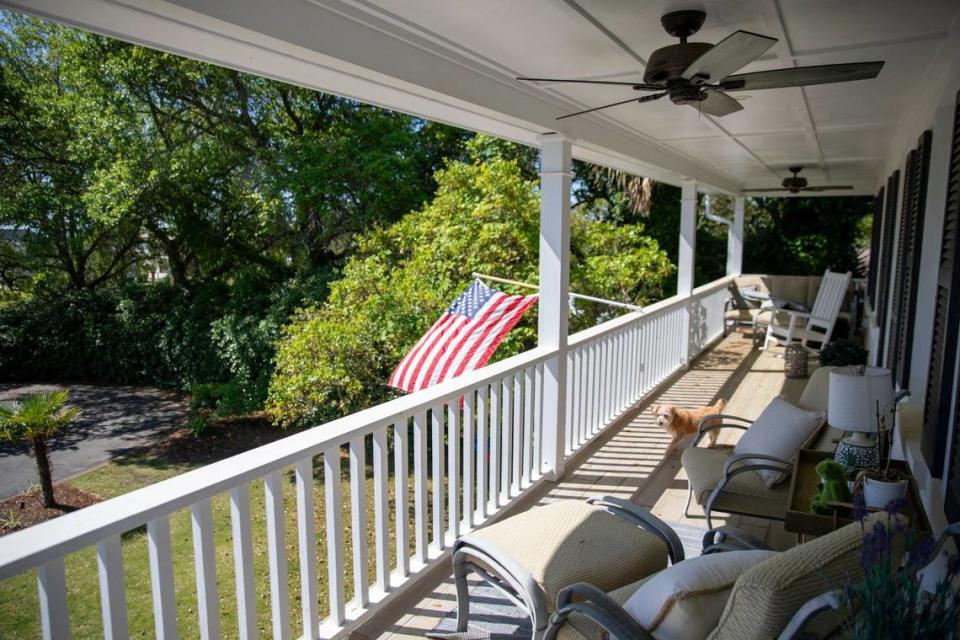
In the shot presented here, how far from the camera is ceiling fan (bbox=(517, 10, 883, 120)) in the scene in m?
2.24

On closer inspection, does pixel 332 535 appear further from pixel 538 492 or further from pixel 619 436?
pixel 619 436

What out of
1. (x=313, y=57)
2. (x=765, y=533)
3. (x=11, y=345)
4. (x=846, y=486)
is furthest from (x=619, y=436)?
(x=11, y=345)

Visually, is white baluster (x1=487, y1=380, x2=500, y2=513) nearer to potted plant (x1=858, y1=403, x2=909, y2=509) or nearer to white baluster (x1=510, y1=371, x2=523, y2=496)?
white baluster (x1=510, y1=371, x2=523, y2=496)

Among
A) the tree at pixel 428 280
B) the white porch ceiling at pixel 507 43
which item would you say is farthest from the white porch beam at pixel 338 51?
the tree at pixel 428 280

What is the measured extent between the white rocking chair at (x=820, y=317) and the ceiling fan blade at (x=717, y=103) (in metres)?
6.01

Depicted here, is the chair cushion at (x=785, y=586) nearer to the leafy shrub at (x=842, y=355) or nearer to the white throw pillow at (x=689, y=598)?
the white throw pillow at (x=689, y=598)

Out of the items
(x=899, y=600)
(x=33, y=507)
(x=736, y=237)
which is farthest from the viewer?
(x=736, y=237)

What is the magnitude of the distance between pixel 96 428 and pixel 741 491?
37.5 ft

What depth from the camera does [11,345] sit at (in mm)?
10617

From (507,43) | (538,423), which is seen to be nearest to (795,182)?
(538,423)

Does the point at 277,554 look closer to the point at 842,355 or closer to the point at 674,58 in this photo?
the point at 674,58

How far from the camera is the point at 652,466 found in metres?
4.50

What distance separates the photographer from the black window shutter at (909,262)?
11.3 ft

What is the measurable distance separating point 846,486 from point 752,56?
155cm
